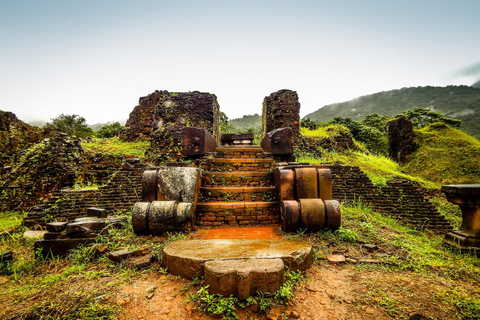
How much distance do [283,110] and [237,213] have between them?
20.8 ft

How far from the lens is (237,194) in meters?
3.69

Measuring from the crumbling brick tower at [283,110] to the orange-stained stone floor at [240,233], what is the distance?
20.4ft

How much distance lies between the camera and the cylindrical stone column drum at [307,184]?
299 cm

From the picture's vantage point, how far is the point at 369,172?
25.7 feet

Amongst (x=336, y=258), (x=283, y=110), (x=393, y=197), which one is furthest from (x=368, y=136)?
(x=336, y=258)

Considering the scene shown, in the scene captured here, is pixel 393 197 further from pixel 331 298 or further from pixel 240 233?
pixel 331 298

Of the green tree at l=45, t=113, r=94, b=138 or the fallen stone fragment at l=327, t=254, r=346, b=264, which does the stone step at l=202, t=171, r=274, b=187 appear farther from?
the green tree at l=45, t=113, r=94, b=138

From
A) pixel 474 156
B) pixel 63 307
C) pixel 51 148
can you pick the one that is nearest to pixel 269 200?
pixel 63 307

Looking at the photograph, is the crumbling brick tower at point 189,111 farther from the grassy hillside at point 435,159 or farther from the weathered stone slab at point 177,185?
the weathered stone slab at point 177,185

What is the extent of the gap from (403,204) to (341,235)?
416cm

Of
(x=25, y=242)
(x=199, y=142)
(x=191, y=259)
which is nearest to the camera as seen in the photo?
(x=191, y=259)

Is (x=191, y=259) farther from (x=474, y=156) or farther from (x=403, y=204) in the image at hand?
(x=474, y=156)

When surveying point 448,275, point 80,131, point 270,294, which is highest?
point 80,131

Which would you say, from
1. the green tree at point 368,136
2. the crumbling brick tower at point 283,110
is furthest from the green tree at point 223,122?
the green tree at point 368,136
